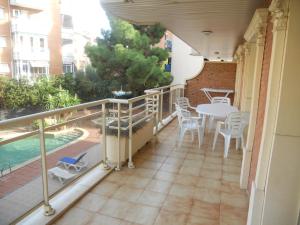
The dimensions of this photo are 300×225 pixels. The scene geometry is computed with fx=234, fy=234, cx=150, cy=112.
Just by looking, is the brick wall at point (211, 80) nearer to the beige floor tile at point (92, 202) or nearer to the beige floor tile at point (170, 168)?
the beige floor tile at point (170, 168)

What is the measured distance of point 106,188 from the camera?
108 inches

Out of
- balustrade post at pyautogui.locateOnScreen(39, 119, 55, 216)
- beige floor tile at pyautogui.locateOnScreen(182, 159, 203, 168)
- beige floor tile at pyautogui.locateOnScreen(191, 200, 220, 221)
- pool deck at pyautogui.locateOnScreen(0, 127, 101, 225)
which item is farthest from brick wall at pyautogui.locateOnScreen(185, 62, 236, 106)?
balustrade post at pyautogui.locateOnScreen(39, 119, 55, 216)

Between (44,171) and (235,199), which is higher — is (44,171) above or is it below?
above

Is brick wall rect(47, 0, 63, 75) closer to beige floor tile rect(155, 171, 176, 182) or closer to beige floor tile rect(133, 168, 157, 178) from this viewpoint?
beige floor tile rect(133, 168, 157, 178)

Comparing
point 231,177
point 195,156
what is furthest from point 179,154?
point 231,177

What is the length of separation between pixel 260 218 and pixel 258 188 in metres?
0.23

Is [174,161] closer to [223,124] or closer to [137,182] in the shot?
[137,182]

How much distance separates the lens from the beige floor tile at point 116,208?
7.43 feet

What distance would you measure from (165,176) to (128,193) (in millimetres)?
656

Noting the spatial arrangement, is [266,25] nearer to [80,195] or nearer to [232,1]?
[232,1]

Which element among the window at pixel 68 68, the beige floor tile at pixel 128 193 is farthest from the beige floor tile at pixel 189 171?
the window at pixel 68 68

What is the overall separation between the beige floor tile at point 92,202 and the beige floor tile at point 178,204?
0.66 m

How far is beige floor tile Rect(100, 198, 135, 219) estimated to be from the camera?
2266 mm

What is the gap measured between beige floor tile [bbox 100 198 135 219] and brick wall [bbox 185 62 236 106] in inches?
275
